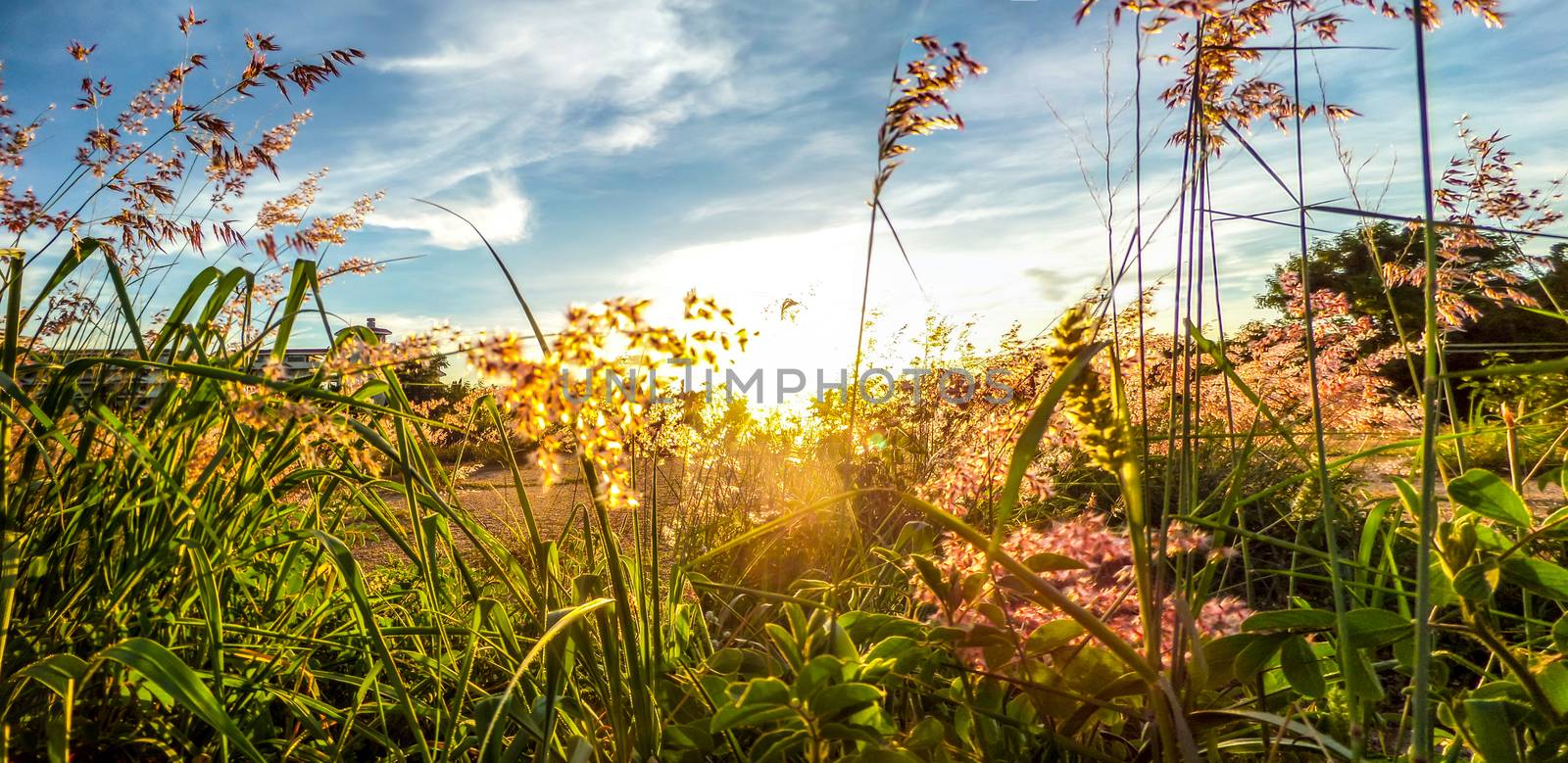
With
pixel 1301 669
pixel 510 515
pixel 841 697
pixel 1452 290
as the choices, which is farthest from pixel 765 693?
pixel 1452 290

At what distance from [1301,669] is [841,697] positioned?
49 centimetres

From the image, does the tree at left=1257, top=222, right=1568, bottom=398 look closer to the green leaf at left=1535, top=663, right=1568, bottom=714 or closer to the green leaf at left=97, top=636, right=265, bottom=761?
the green leaf at left=1535, top=663, right=1568, bottom=714

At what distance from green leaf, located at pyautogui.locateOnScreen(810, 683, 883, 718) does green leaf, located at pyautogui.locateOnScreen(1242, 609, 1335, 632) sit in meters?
A: 0.41

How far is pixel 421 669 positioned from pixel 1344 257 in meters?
18.8

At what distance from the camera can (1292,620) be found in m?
0.86

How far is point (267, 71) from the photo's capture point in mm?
1984

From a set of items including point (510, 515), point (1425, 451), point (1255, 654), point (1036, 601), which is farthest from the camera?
point (510, 515)

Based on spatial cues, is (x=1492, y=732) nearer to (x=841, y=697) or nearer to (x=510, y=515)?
(x=841, y=697)

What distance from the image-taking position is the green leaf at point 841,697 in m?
0.80

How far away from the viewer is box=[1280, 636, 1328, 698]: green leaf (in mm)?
871

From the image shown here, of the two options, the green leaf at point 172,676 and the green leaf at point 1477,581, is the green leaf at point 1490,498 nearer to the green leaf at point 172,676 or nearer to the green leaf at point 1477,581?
the green leaf at point 1477,581

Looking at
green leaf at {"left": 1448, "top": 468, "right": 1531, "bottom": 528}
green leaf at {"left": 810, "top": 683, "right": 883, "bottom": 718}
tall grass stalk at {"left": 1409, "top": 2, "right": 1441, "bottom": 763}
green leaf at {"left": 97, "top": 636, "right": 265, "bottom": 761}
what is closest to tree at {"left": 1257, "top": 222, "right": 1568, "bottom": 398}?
green leaf at {"left": 1448, "top": 468, "right": 1531, "bottom": 528}

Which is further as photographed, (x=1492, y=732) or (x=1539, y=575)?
(x=1539, y=575)

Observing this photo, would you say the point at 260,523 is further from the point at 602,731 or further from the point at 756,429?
the point at 756,429
